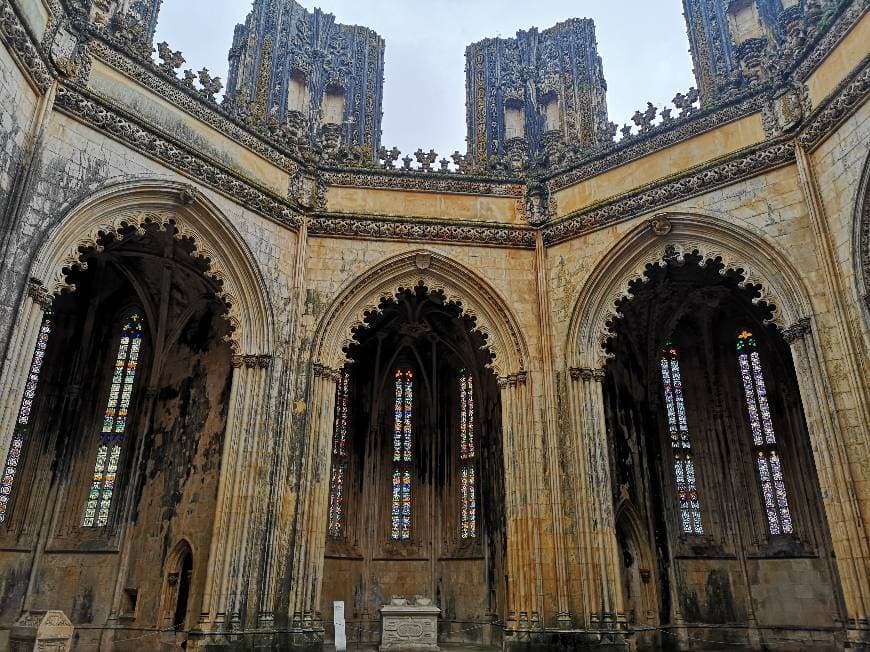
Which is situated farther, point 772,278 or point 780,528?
point 780,528

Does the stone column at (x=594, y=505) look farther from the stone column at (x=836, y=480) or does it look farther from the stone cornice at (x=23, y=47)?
the stone cornice at (x=23, y=47)

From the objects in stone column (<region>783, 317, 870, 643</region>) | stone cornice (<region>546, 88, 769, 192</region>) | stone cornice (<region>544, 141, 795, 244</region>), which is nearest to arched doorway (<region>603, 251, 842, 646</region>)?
stone cornice (<region>544, 141, 795, 244</region>)

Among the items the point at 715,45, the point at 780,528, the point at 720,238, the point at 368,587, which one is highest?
the point at 715,45

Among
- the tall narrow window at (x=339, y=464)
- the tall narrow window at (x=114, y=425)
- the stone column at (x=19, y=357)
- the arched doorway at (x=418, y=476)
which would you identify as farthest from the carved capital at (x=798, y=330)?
the tall narrow window at (x=114, y=425)

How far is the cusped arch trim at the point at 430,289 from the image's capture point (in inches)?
619

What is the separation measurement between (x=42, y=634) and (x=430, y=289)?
1036 centimetres

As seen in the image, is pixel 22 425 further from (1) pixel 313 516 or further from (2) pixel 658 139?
(2) pixel 658 139

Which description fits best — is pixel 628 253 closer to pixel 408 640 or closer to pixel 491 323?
pixel 491 323

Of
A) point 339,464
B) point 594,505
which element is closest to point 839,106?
point 594,505

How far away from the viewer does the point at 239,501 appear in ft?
44.4

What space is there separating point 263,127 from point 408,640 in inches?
482

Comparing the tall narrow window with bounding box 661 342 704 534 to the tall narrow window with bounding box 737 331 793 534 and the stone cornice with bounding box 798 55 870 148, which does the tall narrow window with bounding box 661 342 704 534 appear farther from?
the stone cornice with bounding box 798 55 870 148

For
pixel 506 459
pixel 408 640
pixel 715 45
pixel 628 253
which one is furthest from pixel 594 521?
pixel 715 45

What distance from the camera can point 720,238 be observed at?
47.7 feet
